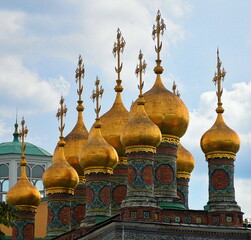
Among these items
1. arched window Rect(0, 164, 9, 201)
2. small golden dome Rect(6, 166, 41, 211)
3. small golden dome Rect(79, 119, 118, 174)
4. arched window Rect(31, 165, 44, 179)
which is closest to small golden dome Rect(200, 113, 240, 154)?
small golden dome Rect(79, 119, 118, 174)

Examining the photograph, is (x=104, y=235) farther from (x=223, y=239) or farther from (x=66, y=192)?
(x=66, y=192)

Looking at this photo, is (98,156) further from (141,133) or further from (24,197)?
(24,197)

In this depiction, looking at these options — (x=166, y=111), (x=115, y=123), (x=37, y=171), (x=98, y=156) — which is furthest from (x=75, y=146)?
(x=37, y=171)

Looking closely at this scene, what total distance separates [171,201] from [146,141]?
252cm

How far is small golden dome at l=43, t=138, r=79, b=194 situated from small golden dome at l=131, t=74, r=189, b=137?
4831 millimetres

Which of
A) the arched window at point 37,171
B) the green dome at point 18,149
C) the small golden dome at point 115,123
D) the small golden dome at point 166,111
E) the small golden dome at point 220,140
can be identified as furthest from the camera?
the green dome at point 18,149

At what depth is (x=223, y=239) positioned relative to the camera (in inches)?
1489

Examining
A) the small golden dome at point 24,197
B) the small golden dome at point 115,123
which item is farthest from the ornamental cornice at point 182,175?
the small golden dome at point 24,197

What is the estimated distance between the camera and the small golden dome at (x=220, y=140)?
3988cm

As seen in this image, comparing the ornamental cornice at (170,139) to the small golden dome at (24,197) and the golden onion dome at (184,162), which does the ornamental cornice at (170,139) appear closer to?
the golden onion dome at (184,162)

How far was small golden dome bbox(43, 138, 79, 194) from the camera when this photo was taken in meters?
44.6

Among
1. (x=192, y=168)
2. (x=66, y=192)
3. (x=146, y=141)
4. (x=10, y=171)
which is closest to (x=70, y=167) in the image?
(x=66, y=192)

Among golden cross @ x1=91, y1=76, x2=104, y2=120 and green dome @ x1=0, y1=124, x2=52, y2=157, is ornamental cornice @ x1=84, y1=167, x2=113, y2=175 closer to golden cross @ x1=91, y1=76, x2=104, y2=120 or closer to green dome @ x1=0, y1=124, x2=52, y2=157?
golden cross @ x1=91, y1=76, x2=104, y2=120

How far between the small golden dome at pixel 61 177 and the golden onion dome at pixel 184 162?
3912mm
